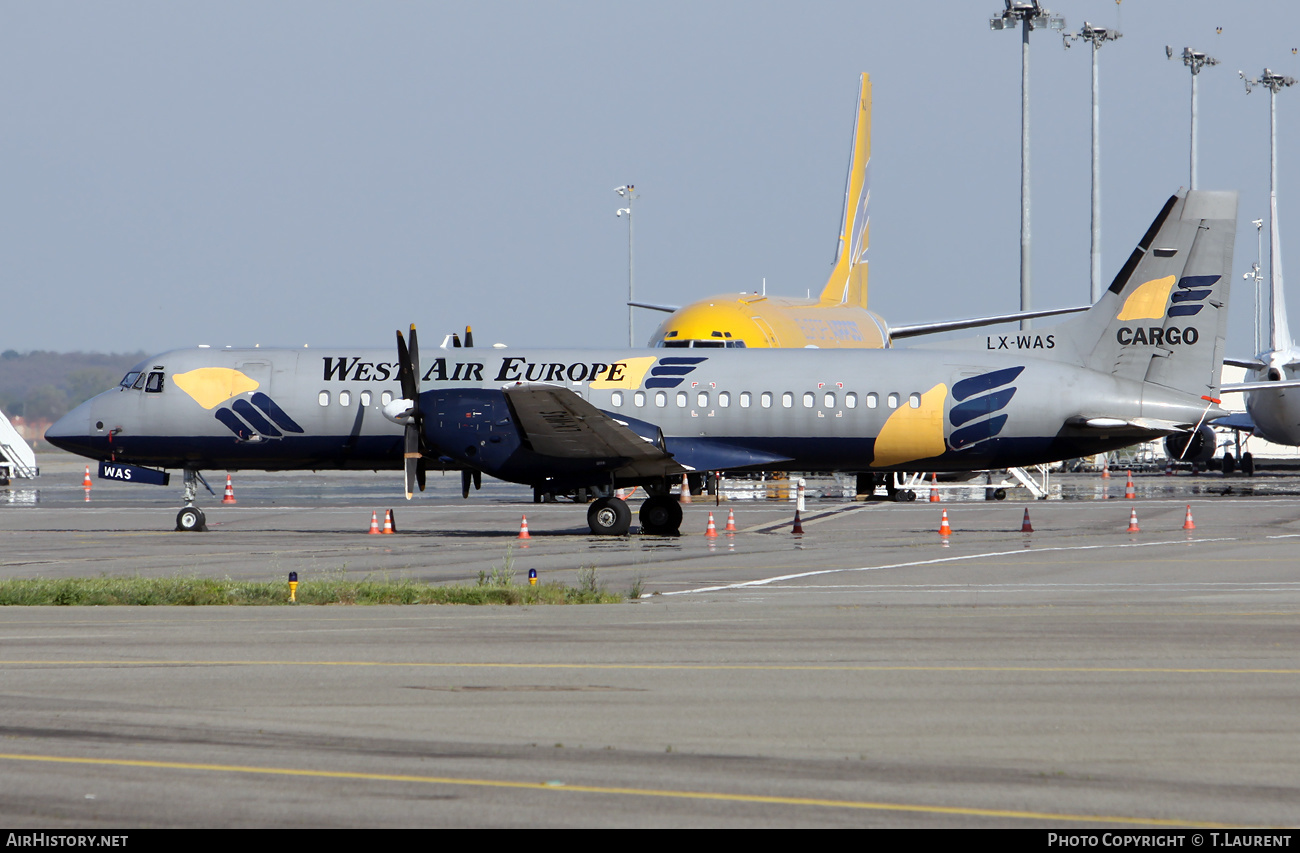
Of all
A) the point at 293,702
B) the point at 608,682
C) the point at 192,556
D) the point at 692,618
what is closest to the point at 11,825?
the point at 293,702

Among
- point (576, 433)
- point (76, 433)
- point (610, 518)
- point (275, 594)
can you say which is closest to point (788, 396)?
point (610, 518)

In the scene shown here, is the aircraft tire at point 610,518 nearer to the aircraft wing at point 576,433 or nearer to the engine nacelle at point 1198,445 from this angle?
the aircraft wing at point 576,433

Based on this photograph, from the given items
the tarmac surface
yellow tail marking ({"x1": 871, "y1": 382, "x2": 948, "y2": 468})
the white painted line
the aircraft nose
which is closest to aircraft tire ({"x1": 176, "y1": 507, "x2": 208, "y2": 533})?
the aircraft nose

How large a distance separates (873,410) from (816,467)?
181 cm

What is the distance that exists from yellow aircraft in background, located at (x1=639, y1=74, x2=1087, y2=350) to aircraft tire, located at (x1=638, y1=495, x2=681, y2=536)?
12.5m

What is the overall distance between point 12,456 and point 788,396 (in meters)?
38.3

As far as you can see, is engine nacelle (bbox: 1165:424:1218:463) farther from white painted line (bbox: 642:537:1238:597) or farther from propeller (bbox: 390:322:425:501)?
propeller (bbox: 390:322:425:501)

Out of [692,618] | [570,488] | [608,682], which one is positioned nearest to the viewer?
[608,682]

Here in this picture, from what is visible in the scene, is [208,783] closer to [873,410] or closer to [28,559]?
[28,559]

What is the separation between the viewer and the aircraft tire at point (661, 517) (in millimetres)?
26812

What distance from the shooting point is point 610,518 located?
2611 cm

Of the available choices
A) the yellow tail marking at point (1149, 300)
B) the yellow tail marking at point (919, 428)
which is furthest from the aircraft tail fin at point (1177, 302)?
the yellow tail marking at point (919, 428)

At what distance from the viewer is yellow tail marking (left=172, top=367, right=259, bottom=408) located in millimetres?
28094
